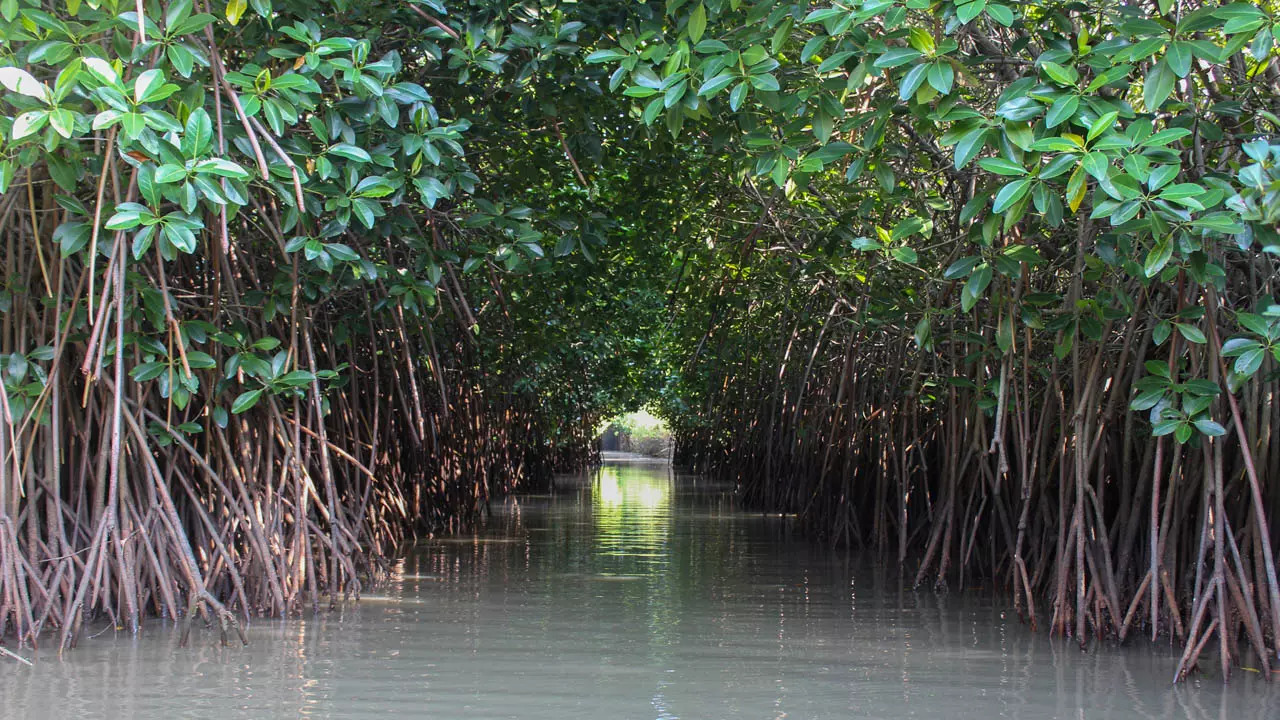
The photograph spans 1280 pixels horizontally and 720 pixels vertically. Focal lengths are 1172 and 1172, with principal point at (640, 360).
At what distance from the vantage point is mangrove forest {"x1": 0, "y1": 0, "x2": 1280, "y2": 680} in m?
3.08

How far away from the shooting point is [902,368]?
647 cm

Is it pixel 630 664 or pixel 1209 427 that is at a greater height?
pixel 1209 427

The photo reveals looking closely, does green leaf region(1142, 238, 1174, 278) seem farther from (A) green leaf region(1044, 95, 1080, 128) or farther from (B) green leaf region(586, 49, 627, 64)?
(B) green leaf region(586, 49, 627, 64)

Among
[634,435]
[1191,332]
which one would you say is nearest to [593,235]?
[1191,332]

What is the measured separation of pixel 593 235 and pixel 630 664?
1.78m

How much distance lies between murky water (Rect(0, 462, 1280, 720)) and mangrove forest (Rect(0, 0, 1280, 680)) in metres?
0.22

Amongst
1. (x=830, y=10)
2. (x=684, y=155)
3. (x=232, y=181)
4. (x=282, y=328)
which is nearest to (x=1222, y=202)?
(x=830, y=10)

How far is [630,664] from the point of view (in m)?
3.79

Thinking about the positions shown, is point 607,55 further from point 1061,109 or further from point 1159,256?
point 1159,256

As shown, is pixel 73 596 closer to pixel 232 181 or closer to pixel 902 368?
pixel 232 181

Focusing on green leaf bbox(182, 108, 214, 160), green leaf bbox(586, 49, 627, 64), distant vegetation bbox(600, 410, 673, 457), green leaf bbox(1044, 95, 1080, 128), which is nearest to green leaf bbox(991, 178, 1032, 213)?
green leaf bbox(1044, 95, 1080, 128)

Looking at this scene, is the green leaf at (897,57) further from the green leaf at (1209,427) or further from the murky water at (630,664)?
the murky water at (630,664)

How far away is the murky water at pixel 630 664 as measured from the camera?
127 inches

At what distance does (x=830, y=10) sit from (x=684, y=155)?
9.00 feet
